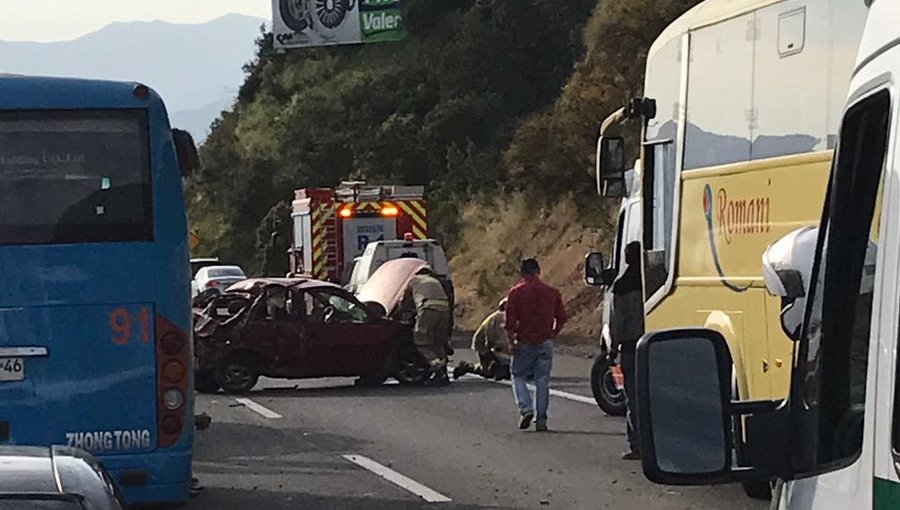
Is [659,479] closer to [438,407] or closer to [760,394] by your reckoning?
[760,394]

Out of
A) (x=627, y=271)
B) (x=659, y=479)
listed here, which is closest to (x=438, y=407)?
(x=627, y=271)

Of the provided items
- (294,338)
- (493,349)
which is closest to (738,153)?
(294,338)

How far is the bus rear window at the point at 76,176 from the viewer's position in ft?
37.0

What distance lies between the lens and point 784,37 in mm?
11125

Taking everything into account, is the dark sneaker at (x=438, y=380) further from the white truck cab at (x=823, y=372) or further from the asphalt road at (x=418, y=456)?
the white truck cab at (x=823, y=372)

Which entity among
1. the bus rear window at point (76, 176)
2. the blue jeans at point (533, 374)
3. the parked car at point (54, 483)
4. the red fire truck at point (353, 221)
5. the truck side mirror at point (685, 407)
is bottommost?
the blue jeans at point (533, 374)

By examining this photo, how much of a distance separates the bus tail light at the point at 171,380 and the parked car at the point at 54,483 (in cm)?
656

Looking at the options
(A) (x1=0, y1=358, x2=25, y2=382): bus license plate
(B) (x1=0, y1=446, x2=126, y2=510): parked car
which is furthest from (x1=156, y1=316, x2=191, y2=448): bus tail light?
(B) (x1=0, y1=446, x2=126, y2=510): parked car

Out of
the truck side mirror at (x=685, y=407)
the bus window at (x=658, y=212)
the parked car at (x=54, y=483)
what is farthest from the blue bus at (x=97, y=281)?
the truck side mirror at (x=685, y=407)

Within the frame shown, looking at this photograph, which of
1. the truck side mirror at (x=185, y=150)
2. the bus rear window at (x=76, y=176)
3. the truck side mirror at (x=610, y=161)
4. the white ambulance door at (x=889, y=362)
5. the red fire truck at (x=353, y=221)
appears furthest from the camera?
the red fire truck at (x=353, y=221)

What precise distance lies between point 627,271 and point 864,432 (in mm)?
11579

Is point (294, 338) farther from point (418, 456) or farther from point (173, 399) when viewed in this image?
point (173, 399)

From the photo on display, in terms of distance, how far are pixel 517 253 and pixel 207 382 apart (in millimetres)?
19154

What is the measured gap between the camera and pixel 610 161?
16.5m
